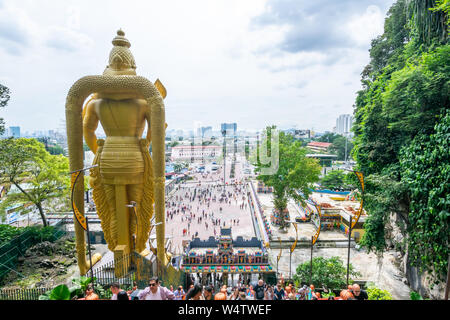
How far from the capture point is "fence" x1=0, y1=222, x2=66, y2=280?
11266 millimetres

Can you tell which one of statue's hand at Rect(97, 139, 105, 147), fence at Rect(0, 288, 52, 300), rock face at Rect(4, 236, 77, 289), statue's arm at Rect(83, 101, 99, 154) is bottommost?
rock face at Rect(4, 236, 77, 289)

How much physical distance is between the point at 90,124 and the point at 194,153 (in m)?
55.1

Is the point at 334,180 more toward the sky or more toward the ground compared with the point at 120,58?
more toward the ground

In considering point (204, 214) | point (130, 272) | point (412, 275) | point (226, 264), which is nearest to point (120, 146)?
point (130, 272)

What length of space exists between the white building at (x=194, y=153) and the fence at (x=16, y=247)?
41468 mm

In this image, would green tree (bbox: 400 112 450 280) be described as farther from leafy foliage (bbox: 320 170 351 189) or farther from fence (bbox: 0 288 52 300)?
leafy foliage (bbox: 320 170 351 189)

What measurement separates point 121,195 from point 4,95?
31.7 feet

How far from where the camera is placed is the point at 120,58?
6.41 m

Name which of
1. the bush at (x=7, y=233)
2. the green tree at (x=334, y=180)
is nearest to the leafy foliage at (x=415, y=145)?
the bush at (x=7, y=233)

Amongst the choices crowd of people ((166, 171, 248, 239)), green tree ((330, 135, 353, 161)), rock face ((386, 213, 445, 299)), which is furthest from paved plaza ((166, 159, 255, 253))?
green tree ((330, 135, 353, 161))

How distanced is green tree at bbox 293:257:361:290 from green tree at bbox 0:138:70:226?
47.7ft

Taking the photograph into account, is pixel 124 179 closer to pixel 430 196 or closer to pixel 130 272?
pixel 130 272
